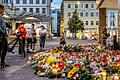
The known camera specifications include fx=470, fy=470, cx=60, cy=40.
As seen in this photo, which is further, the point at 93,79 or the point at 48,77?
the point at 48,77

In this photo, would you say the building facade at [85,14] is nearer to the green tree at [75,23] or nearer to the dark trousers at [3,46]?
the green tree at [75,23]

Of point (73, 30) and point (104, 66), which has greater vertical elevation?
point (104, 66)

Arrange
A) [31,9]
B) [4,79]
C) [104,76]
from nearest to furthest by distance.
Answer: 1. [104,76]
2. [4,79]
3. [31,9]

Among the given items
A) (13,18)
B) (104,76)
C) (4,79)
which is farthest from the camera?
(13,18)

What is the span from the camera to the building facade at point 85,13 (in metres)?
144

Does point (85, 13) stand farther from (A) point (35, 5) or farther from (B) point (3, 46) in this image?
(B) point (3, 46)

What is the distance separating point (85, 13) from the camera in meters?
147

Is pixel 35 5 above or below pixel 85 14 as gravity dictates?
above

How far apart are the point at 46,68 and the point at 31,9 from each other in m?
114

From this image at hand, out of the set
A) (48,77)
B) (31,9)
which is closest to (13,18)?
(48,77)

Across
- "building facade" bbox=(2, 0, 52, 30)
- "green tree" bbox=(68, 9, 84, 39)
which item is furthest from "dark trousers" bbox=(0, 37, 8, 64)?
"green tree" bbox=(68, 9, 84, 39)

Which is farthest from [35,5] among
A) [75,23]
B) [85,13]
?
[85,13]

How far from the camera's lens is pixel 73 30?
419 ft

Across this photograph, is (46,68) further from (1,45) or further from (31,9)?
(31,9)
